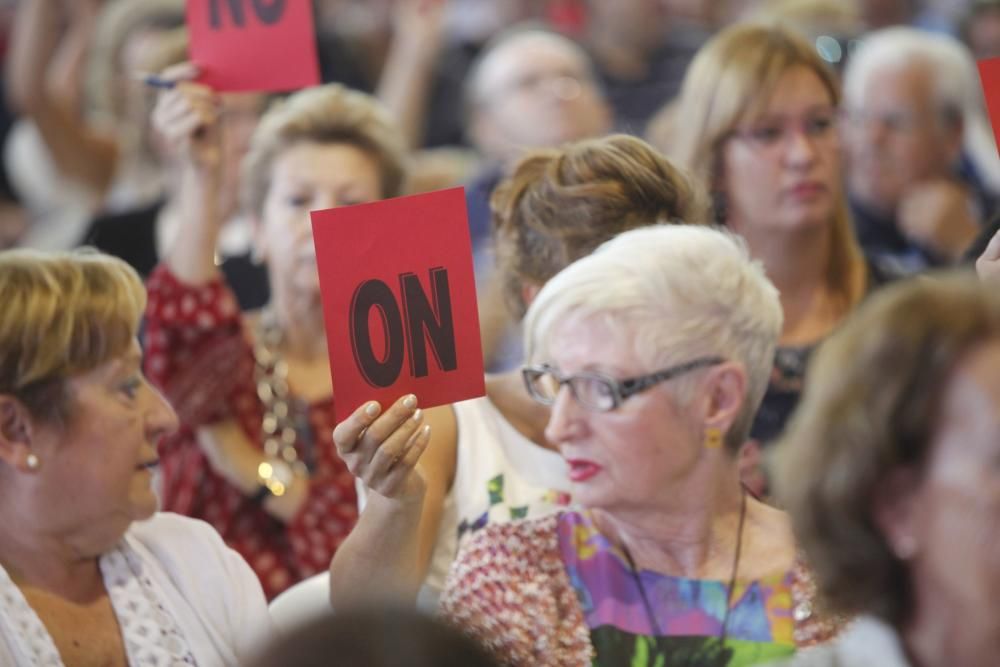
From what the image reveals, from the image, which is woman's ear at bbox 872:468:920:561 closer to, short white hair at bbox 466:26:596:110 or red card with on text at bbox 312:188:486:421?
red card with on text at bbox 312:188:486:421

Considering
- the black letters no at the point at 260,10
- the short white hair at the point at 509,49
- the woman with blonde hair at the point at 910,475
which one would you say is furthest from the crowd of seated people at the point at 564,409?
the short white hair at the point at 509,49

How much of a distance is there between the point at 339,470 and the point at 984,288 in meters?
1.90

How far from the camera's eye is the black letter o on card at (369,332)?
2.17 m

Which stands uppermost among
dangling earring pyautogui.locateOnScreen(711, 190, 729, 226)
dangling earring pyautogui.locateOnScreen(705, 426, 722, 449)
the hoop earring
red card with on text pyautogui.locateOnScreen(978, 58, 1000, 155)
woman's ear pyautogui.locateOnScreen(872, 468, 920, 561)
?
red card with on text pyautogui.locateOnScreen(978, 58, 1000, 155)

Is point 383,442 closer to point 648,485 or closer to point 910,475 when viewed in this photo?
point 648,485

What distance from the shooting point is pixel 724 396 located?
2324 millimetres

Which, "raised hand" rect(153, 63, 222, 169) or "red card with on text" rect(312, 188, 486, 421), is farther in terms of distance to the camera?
"raised hand" rect(153, 63, 222, 169)

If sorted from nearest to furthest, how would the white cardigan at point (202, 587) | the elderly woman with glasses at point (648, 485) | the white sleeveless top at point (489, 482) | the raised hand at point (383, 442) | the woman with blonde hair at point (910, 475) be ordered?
the woman with blonde hair at point (910, 475) → the raised hand at point (383, 442) → the elderly woman with glasses at point (648, 485) → the white cardigan at point (202, 587) → the white sleeveless top at point (489, 482)

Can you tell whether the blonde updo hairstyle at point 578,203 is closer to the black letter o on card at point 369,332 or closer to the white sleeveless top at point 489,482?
the white sleeveless top at point 489,482

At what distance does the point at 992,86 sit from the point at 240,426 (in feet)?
5.72

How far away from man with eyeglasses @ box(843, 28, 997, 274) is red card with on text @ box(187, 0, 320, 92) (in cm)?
201

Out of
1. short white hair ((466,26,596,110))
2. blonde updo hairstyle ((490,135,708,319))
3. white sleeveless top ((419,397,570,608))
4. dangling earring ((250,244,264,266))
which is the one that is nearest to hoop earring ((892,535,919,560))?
white sleeveless top ((419,397,570,608))

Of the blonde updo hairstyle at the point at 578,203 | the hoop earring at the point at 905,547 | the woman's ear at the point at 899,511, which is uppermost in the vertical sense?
the blonde updo hairstyle at the point at 578,203

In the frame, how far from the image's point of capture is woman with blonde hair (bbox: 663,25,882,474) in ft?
11.1
